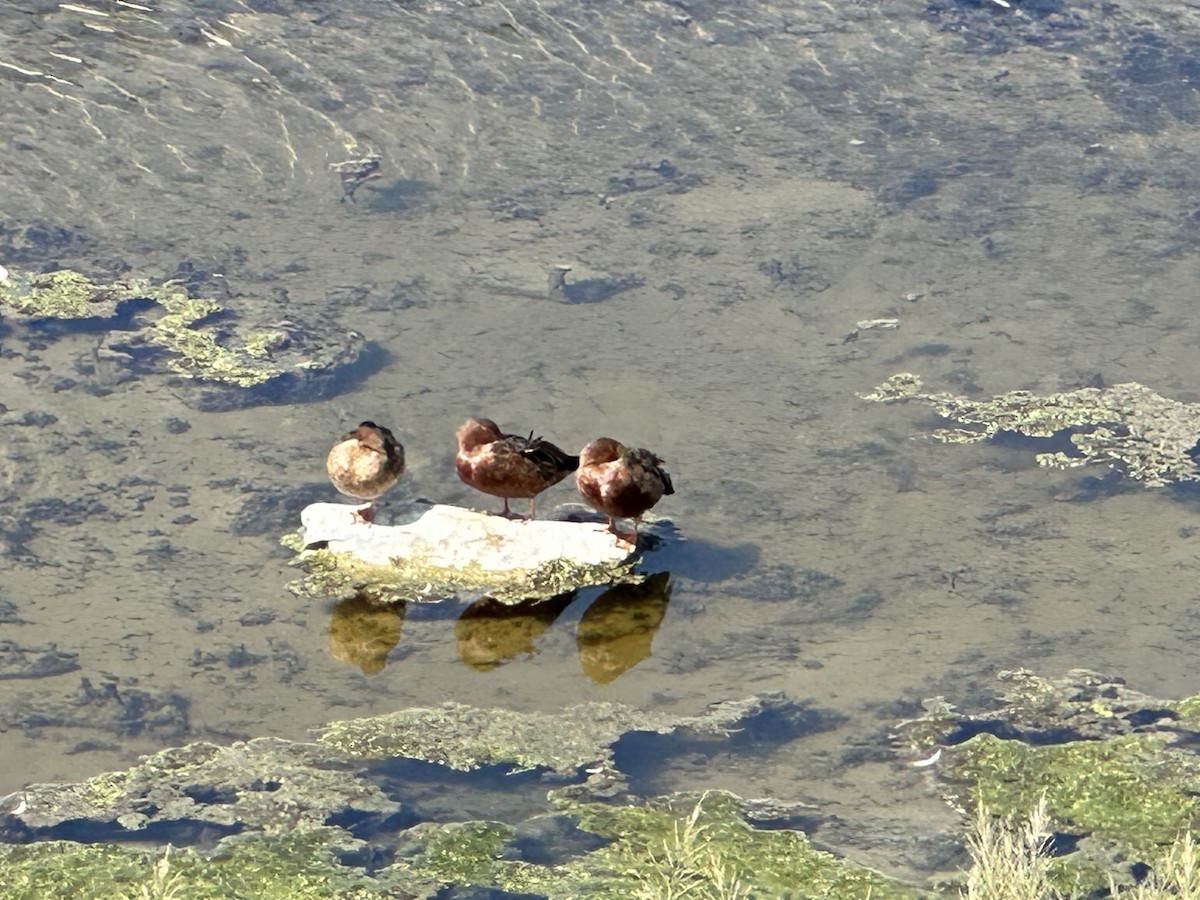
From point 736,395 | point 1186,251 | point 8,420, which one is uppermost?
point 1186,251

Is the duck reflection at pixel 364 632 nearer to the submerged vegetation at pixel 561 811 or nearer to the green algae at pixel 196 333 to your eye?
the submerged vegetation at pixel 561 811

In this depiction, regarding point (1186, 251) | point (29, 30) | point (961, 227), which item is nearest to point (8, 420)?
point (29, 30)

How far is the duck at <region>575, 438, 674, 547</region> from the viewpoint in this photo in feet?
23.9

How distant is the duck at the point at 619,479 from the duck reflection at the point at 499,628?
47cm

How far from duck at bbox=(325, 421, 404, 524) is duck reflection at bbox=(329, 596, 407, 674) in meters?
0.50

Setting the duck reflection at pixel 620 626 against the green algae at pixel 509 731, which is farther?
the duck reflection at pixel 620 626

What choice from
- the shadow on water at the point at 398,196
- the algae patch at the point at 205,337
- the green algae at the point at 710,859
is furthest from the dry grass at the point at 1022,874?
the shadow on water at the point at 398,196

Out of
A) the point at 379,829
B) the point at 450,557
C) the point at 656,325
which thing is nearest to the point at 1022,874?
the point at 379,829

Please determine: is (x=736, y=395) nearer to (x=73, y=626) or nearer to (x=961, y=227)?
(x=961, y=227)

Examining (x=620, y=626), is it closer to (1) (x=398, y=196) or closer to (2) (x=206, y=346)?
(2) (x=206, y=346)

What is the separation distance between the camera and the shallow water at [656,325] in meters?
6.95

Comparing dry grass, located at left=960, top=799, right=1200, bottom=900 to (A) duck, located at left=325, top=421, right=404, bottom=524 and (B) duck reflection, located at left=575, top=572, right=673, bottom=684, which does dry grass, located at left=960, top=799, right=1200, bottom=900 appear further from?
(A) duck, located at left=325, top=421, right=404, bottom=524

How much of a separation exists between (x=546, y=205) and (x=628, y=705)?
4.89 meters

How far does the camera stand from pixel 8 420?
845cm
